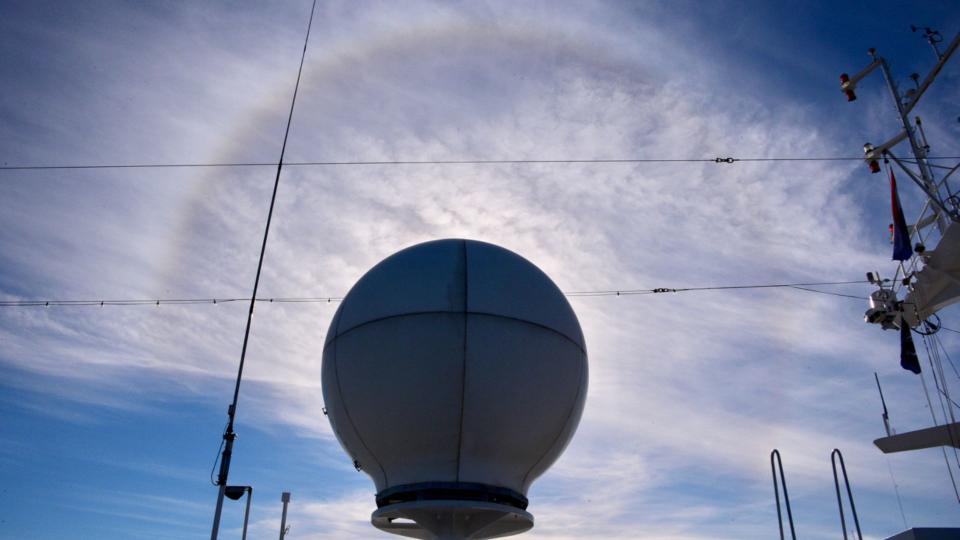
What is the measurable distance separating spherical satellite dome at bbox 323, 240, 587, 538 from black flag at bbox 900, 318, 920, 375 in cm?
908

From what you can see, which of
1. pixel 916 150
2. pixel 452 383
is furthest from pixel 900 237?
pixel 452 383

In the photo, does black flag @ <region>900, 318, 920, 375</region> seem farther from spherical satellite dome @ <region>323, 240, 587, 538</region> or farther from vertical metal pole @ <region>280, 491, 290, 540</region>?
vertical metal pole @ <region>280, 491, 290, 540</region>

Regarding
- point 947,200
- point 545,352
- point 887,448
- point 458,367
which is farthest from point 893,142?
point 458,367

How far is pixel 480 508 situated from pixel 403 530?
235 centimetres

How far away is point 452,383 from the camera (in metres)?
10.5

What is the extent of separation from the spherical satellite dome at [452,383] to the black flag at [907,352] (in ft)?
29.8

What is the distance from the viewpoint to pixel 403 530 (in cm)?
1211

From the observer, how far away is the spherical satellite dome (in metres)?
10.6

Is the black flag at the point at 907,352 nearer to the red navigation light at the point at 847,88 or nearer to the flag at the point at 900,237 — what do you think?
the flag at the point at 900,237

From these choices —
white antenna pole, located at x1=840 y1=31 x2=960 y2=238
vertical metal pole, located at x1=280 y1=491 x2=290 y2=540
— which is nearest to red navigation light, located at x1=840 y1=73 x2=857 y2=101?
Result: white antenna pole, located at x1=840 y1=31 x2=960 y2=238

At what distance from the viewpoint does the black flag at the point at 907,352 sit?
50.1 ft

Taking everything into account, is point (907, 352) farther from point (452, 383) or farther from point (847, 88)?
point (452, 383)

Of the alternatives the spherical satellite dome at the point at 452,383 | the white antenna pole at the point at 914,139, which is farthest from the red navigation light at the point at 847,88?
the spherical satellite dome at the point at 452,383

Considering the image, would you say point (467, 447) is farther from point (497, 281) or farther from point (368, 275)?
point (368, 275)
